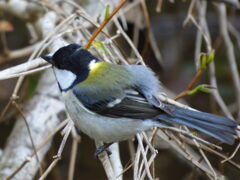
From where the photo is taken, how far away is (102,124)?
2.20m

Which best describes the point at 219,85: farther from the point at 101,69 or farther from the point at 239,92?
the point at 101,69

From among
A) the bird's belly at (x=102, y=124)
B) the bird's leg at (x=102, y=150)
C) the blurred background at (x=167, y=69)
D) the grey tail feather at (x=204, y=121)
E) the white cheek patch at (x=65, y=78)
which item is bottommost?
the blurred background at (x=167, y=69)

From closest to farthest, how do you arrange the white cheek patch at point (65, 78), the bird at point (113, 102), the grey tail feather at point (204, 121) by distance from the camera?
the grey tail feather at point (204, 121)
the bird at point (113, 102)
the white cheek patch at point (65, 78)

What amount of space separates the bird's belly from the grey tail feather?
11 centimetres

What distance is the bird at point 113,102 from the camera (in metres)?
2.17

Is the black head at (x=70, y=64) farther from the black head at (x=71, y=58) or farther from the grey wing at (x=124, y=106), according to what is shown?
the grey wing at (x=124, y=106)

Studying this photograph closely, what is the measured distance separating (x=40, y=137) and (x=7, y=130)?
4.95 feet

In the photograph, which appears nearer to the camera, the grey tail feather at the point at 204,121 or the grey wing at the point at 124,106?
the grey tail feather at the point at 204,121

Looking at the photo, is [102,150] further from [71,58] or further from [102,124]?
[71,58]

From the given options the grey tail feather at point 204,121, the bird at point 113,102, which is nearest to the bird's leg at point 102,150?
the bird at point 113,102

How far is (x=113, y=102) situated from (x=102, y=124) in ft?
0.39

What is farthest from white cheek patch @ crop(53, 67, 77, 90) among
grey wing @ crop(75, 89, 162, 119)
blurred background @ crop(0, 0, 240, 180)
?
blurred background @ crop(0, 0, 240, 180)

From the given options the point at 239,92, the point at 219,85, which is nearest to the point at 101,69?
the point at 239,92

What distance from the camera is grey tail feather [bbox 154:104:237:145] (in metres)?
2.04
